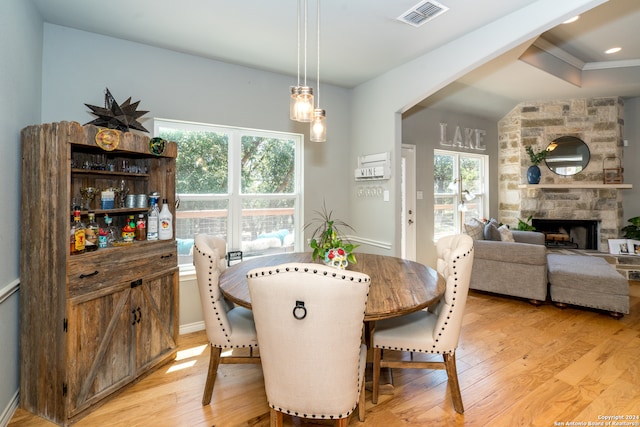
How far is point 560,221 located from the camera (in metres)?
5.29

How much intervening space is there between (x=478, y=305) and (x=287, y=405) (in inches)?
120

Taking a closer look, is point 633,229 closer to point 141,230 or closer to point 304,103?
point 304,103

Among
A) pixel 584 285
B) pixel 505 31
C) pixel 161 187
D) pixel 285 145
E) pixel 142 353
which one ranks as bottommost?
pixel 142 353

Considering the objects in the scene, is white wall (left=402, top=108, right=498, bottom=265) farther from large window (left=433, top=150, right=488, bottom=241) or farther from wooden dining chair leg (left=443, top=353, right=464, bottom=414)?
wooden dining chair leg (left=443, top=353, right=464, bottom=414)

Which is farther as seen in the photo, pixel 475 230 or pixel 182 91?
pixel 475 230

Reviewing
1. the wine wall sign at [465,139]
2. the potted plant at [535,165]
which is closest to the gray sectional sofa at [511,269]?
the wine wall sign at [465,139]

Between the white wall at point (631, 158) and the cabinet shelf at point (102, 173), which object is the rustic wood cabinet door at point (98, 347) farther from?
the white wall at point (631, 158)

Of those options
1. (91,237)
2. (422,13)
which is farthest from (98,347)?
(422,13)

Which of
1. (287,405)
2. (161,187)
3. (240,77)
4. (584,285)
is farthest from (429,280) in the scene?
(240,77)

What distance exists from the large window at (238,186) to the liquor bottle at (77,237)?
3.49ft

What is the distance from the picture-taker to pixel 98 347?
77.1 inches

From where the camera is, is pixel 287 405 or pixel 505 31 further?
pixel 505 31

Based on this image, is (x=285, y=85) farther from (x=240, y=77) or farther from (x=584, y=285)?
(x=584, y=285)

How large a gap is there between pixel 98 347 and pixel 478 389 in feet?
7.93
